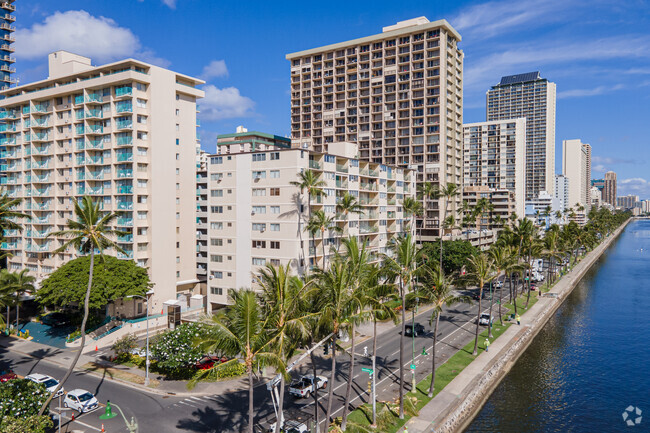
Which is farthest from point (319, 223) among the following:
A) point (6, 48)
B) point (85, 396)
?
point (6, 48)

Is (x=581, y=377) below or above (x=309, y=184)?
below

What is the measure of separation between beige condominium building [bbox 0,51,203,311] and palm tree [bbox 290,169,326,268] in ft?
86.6

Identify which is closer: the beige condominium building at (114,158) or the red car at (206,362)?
the red car at (206,362)

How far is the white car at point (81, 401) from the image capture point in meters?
44.8

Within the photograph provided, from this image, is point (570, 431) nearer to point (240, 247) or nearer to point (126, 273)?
point (240, 247)

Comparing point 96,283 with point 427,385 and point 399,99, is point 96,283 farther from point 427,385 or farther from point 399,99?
point 399,99

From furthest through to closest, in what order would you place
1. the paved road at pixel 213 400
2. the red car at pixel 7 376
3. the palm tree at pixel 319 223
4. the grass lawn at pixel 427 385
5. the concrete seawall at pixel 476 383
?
the palm tree at pixel 319 223 → the red car at pixel 7 376 → the concrete seawall at pixel 476 383 → the paved road at pixel 213 400 → the grass lawn at pixel 427 385

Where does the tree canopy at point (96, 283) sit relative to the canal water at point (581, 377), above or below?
above

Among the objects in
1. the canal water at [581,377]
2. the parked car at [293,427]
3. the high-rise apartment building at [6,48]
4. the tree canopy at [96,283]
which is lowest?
the canal water at [581,377]

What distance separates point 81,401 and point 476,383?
140 feet

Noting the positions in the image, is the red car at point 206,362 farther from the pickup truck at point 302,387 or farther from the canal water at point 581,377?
the canal water at point 581,377

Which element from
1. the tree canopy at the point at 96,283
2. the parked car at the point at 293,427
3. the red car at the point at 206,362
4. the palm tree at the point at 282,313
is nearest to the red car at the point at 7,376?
the tree canopy at the point at 96,283

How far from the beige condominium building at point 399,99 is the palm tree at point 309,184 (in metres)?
50.7

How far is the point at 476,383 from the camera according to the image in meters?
52.0
